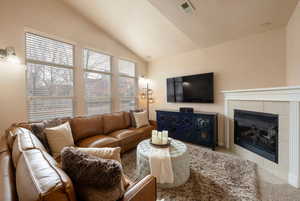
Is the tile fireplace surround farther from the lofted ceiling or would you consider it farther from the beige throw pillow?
the beige throw pillow

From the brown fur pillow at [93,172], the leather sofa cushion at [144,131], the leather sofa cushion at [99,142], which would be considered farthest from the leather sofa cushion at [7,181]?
the leather sofa cushion at [144,131]

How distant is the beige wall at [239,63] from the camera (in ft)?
8.59

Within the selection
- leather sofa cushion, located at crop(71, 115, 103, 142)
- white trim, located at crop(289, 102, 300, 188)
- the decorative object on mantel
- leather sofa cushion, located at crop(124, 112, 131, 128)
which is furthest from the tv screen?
leather sofa cushion, located at crop(71, 115, 103, 142)

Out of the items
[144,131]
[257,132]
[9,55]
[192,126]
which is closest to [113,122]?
[144,131]

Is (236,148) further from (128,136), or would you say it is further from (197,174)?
(128,136)

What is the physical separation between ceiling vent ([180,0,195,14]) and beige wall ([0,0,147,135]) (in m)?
2.30

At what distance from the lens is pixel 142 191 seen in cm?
100

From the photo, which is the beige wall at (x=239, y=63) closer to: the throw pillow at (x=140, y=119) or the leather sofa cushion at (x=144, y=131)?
the throw pillow at (x=140, y=119)

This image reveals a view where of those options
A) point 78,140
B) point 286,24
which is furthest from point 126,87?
point 286,24

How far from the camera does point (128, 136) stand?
2744 millimetres

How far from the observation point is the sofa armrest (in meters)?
0.93

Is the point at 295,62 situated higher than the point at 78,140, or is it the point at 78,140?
the point at 295,62

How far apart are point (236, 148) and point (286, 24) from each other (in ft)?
8.36

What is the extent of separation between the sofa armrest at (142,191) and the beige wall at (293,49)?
2.64 m
